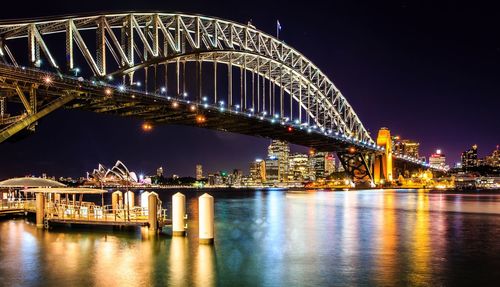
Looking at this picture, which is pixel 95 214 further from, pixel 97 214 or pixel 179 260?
pixel 179 260

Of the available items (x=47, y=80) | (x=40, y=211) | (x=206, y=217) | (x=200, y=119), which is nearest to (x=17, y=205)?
(x=47, y=80)

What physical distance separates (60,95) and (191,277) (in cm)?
2702

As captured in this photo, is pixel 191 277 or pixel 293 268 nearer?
pixel 191 277

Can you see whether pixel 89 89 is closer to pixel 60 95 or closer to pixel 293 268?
pixel 60 95

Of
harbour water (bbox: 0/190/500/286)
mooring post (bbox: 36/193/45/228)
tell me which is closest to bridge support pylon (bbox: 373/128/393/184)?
harbour water (bbox: 0/190/500/286)

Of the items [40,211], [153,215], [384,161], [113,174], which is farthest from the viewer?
[113,174]

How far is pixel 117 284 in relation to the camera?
14344mm

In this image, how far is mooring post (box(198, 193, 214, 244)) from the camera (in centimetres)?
2000

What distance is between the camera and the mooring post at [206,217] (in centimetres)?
2000

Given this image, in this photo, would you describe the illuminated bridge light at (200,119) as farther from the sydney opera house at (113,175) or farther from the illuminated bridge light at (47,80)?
the sydney opera house at (113,175)

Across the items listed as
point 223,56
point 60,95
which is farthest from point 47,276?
point 223,56

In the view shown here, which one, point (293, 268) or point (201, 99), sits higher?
point (201, 99)

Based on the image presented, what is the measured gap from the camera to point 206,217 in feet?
67.4

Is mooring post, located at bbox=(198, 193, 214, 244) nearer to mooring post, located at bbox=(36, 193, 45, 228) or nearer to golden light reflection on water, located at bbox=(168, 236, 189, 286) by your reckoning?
golden light reflection on water, located at bbox=(168, 236, 189, 286)
